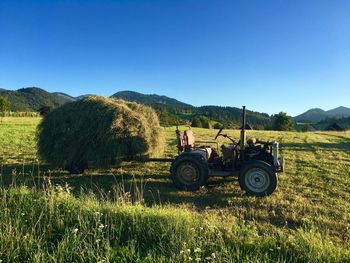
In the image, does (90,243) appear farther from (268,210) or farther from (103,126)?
(103,126)

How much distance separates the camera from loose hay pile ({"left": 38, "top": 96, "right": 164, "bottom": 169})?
917 cm

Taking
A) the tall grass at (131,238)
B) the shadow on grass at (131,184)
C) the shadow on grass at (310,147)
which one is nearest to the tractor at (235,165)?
the shadow on grass at (131,184)

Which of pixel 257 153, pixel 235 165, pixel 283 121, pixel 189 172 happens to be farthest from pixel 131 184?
pixel 283 121

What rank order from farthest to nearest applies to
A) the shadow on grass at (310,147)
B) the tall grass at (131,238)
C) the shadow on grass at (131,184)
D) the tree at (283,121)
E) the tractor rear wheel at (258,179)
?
the tree at (283,121)
the shadow on grass at (310,147)
the tractor rear wheel at (258,179)
the shadow on grass at (131,184)
the tall grass at (131,238)

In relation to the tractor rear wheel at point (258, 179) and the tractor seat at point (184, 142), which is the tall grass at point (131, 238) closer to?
the tractor rear wheel at point (258, 179)

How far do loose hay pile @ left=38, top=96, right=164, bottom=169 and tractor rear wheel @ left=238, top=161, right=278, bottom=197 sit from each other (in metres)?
2.91

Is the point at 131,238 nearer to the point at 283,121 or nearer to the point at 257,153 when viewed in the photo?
the point at 257,153

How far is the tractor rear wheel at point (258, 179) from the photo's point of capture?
25.4 ft

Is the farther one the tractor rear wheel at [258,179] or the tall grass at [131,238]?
the tractor rear wheel at [258,179]

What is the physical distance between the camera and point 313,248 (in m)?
4.31

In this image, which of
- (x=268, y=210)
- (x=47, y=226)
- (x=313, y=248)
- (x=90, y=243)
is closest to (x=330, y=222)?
(x=268, y=210)

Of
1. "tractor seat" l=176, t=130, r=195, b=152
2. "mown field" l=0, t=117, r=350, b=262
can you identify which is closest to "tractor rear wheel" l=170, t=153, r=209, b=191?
"mown field" l=0, t=117, r=350, b=262

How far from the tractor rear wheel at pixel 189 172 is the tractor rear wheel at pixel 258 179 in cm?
90

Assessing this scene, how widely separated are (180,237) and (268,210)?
9.54ft
